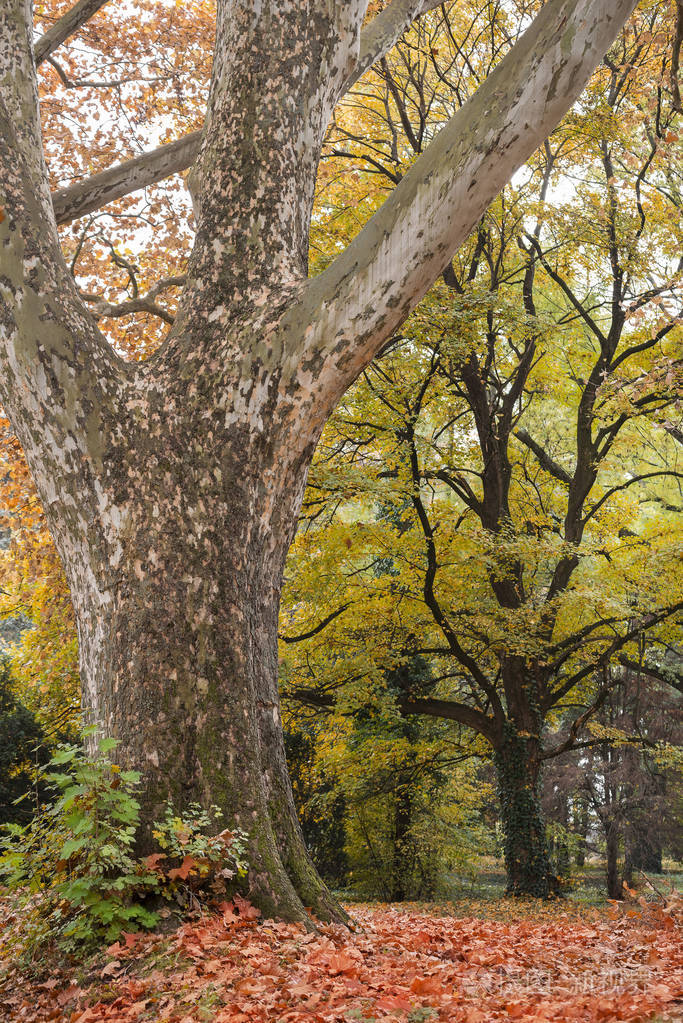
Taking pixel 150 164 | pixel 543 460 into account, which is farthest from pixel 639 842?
pixel 150 164

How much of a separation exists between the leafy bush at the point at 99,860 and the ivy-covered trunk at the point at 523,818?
10.6m

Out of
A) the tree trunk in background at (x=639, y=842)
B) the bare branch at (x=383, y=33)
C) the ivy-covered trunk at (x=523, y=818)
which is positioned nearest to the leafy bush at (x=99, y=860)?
the bare branch at (x=383, y=33)

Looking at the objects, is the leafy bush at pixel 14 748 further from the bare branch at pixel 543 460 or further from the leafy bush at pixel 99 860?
the bare branch at pixel 543 460

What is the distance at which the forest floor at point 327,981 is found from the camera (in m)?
2.54

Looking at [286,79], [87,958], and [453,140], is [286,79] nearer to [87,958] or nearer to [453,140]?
[453,140]

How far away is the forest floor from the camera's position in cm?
254

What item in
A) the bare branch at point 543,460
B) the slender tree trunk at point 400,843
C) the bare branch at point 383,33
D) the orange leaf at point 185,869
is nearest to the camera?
the orange leaf at point 185,869

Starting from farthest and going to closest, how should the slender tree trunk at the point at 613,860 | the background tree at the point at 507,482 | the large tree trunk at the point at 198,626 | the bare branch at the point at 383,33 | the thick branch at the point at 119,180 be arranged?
the slender tree trunk at the point at 613,860 < the background tree at the point at 507,482 < the bare branch at the point at 383,33 < the thick branch at the point at 119,180 < the large tree trunk at the point at 198,626

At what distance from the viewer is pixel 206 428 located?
13.6 feet

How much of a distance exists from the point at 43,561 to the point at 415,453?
18.0 ft

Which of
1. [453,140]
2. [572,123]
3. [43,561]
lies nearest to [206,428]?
[453,140]

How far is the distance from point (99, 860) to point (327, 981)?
3.62 feet

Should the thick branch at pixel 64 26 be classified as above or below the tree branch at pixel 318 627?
above

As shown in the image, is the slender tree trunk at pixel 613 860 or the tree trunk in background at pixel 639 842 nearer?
the slender tree trunk at pixel 613 860
